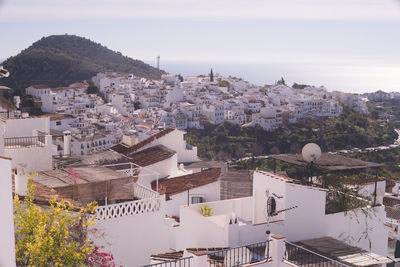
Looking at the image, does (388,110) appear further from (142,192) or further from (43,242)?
(43,242)

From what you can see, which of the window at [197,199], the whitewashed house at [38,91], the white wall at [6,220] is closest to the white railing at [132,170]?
the window at [197,199]

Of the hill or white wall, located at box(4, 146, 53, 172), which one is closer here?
white wall, located at box(4, 146, 53, 172)

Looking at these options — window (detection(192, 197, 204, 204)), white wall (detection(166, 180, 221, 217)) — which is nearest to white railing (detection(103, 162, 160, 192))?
white wall (detection(166, 180, 221, 217))

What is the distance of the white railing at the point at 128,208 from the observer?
7.39m

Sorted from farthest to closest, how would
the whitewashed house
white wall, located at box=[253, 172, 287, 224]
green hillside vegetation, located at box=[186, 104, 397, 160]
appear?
the whitewashed house, green hillside vegetation, located at box=[186, 104, 397, 160], white wall, located at box=[253, 172, 287, 224]

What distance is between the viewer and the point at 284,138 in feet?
205

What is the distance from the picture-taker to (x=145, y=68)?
118m

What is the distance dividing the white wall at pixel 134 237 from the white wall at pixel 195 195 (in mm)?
2393

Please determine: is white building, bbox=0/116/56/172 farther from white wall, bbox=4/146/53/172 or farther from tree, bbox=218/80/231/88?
tree, bbox=218/80/231/88

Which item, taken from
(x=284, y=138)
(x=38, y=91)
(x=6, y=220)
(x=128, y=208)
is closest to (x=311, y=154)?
(x=128, y=208)

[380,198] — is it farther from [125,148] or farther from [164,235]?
[125,148]

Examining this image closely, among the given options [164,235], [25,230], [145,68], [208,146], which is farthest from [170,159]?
[145,68]

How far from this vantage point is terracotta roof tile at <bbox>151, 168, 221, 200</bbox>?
11.2 m

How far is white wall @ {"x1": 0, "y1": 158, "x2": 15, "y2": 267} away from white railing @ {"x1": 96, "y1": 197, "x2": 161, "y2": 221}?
3433 mm
